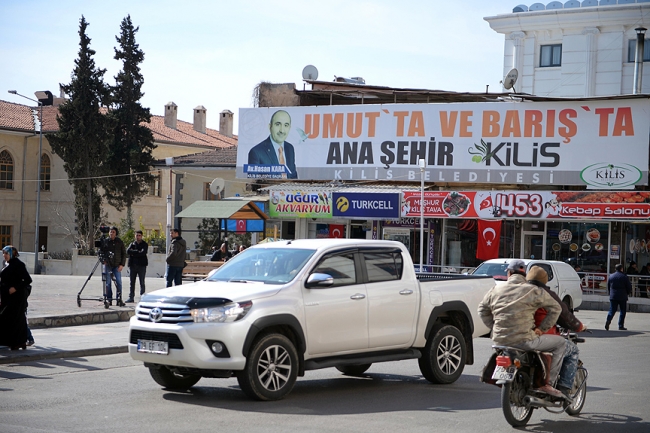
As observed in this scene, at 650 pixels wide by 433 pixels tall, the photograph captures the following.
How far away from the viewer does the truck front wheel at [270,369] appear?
31.3ft

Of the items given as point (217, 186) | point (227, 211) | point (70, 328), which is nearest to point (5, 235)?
point (217, 186)

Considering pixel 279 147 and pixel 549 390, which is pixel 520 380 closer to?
pixel 549 390

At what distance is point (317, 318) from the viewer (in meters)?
10.2

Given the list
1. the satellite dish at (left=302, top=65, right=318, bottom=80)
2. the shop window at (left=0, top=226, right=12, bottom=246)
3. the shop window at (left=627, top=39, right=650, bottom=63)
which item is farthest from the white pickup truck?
the shop window at (left=0, top=226, right=12, bottom=246)

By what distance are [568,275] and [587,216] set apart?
31.8ft

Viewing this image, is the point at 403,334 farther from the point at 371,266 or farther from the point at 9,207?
the point at 9,207

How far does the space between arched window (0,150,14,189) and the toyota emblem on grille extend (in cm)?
5576

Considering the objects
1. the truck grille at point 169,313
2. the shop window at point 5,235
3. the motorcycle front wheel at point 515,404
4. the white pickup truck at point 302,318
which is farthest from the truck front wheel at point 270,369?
the shop window at point 5,235

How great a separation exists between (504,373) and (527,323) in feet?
2.04

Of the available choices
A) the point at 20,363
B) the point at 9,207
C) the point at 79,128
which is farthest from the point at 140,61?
the point at 20,363

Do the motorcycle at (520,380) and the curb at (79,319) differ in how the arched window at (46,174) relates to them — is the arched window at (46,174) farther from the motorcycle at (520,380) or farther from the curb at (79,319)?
the motorcycle at (520,380)

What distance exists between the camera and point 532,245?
36.2 meters

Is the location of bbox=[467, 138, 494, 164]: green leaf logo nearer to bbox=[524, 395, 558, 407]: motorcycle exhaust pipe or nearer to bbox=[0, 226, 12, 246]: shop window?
bbox=[524, 395, 558, 407]: motorcycle exhaust pipe

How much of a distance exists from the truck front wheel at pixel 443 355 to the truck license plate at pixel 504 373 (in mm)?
2944
